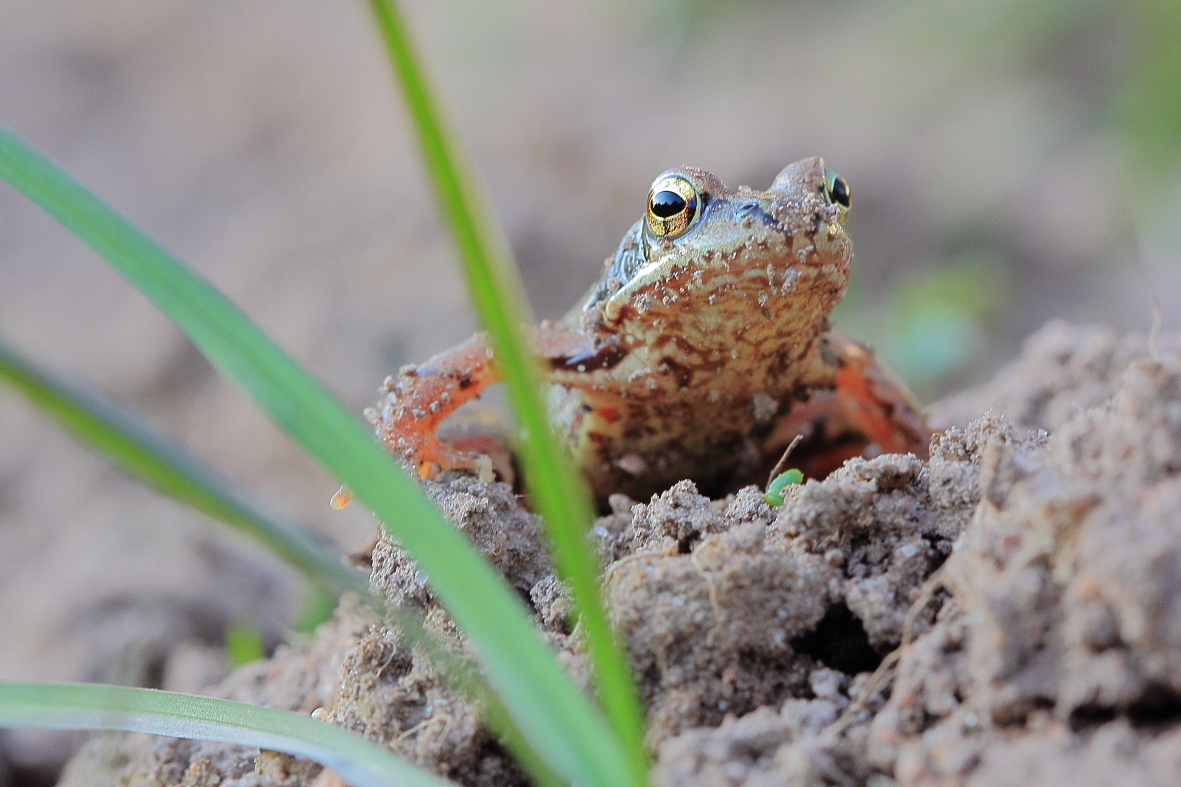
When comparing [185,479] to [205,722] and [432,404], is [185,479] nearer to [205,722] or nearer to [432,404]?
[205,722]

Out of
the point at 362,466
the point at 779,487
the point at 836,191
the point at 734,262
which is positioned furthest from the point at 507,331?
the point at 836,191

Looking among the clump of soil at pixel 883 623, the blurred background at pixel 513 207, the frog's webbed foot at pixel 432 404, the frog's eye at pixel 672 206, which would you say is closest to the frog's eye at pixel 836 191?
the frog's eye at pixel 672 206

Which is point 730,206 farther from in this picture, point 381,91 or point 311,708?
point 381,91

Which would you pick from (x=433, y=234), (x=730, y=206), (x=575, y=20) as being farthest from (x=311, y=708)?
(x=575, y=20)

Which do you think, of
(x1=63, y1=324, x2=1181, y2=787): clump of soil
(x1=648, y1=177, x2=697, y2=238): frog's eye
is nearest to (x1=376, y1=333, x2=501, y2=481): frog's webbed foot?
(x1=63, y1=324, x2=1181, y2=787): clump of soil

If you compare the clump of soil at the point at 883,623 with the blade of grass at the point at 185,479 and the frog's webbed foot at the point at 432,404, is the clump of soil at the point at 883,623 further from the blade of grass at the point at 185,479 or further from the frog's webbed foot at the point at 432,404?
the frog's webbed foot at the point at 432,404
